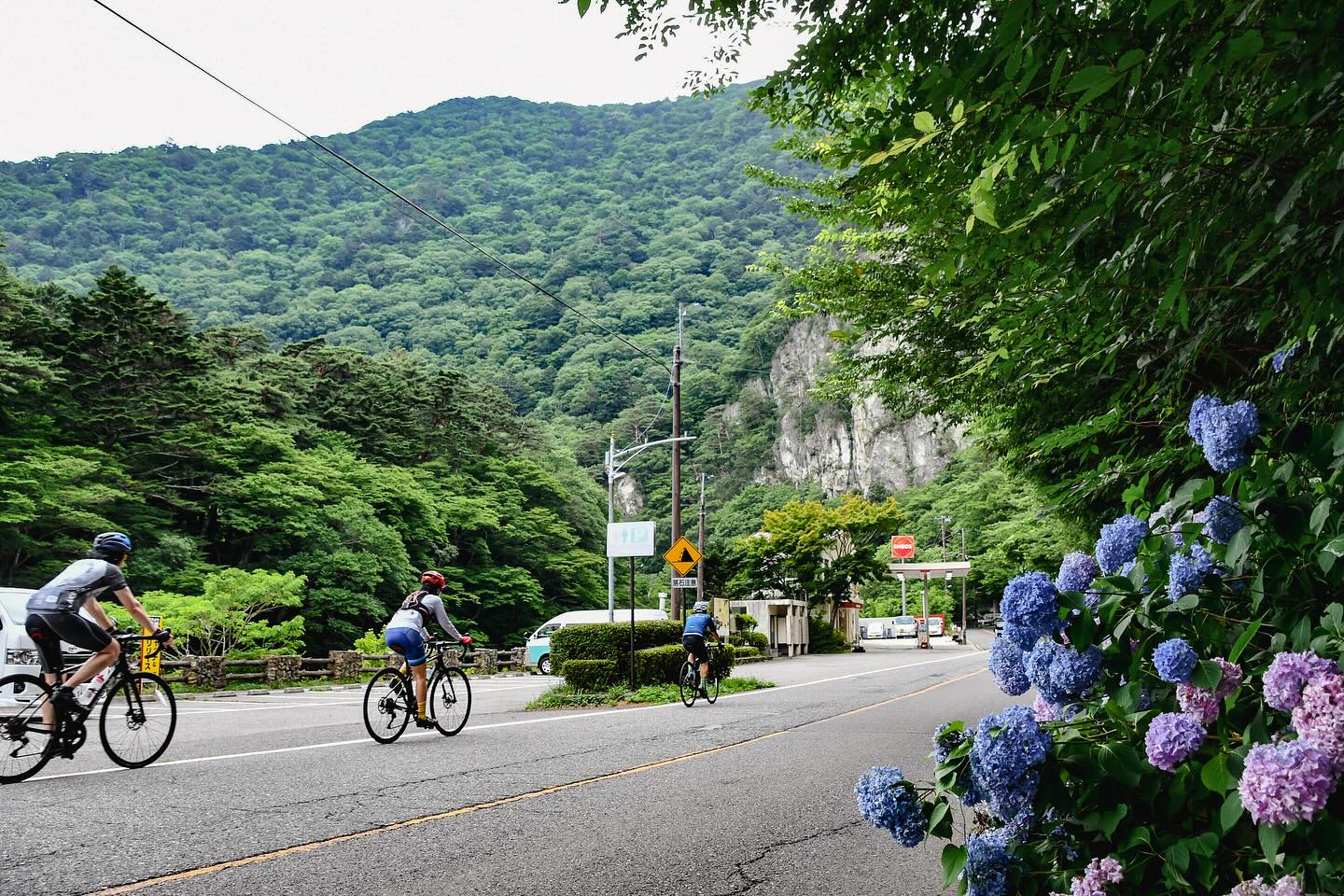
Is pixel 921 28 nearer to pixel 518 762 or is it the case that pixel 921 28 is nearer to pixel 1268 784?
pixel 1268 784

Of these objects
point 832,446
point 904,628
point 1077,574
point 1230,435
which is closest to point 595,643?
point 1077,574

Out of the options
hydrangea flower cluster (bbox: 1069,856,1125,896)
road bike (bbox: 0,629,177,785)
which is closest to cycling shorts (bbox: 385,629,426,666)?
road bike (bbox: 0,629,177,785)

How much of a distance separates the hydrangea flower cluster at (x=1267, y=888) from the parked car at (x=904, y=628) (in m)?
73.1

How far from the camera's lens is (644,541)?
754 inches

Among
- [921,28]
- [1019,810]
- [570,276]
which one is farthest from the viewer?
[570,276]

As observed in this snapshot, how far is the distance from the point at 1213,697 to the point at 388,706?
→ 26.2 feet

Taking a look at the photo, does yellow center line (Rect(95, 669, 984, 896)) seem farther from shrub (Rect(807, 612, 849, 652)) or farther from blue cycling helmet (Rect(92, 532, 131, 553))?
shrub (Rect(807, 612, 849, 652))

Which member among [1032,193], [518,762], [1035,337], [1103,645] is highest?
[1032,193]

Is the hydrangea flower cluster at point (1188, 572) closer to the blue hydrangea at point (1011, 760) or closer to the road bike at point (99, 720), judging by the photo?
the blue hydrangea at point (1011, 760)

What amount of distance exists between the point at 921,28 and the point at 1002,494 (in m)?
35.3

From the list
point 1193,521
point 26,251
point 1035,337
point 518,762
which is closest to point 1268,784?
point 1193,521

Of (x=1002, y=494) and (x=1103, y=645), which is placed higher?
(x=1002, y=494)

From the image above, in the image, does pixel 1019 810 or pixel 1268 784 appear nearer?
pixel 1268 784

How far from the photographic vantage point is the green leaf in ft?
8.02
